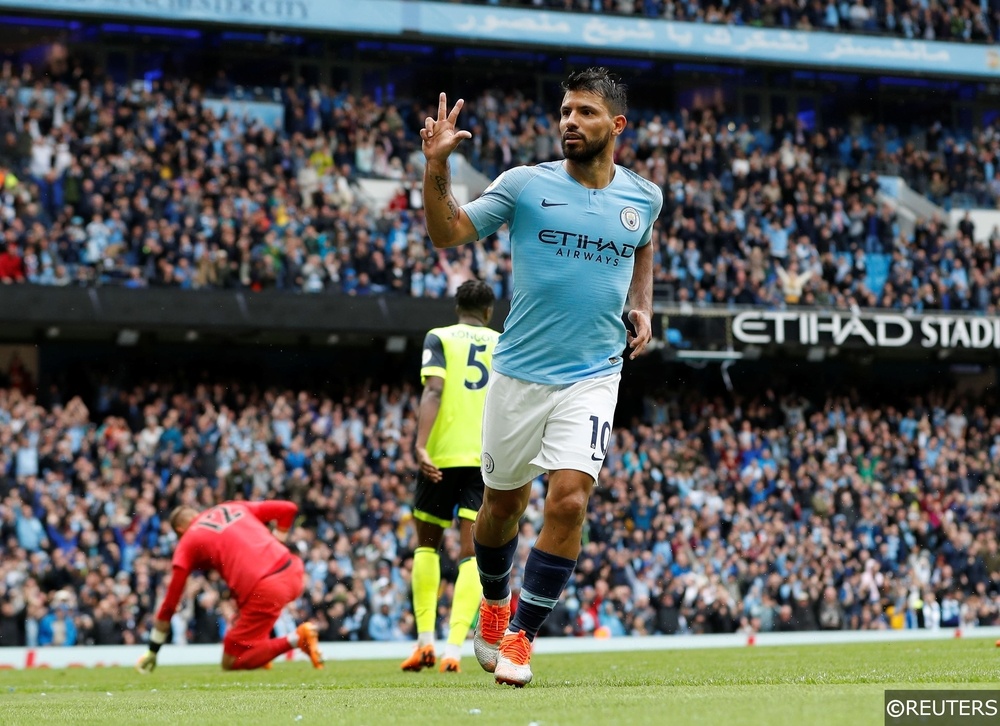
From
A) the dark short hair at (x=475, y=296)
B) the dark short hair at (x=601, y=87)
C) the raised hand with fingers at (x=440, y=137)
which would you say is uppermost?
the dark short hair at (x=601, y=87)

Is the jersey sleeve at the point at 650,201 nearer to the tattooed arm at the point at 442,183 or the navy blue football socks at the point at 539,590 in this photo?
the tattooed arm at the point at 442,183

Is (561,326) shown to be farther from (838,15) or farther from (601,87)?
(838,15)

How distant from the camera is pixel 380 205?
2822 cm

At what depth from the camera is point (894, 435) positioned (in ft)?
97.2

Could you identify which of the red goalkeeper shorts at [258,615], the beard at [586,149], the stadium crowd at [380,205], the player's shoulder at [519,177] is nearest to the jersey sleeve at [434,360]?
the red goalkeeper shorts at [258,615]

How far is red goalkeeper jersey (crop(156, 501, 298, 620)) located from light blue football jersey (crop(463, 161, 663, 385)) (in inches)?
195

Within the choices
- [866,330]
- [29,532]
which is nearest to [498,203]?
[29,532]

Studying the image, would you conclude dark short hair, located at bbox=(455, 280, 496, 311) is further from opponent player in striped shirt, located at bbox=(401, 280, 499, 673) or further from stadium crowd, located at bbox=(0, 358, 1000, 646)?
stadium crowd, located at bbox=(0, 358, 1000, 646)

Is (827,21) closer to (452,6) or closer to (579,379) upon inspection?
(452,6)

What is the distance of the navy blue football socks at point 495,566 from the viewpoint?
7607 mm

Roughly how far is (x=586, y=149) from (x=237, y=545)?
5.70m

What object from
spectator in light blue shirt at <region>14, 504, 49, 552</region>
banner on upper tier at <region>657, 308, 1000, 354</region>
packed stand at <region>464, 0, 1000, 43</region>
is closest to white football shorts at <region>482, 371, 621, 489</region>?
spectator in light blue shirt at <region>14, 504, 49, 552</region>

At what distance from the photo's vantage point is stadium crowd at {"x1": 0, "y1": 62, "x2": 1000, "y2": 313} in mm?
24344

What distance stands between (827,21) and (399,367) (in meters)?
14.4
